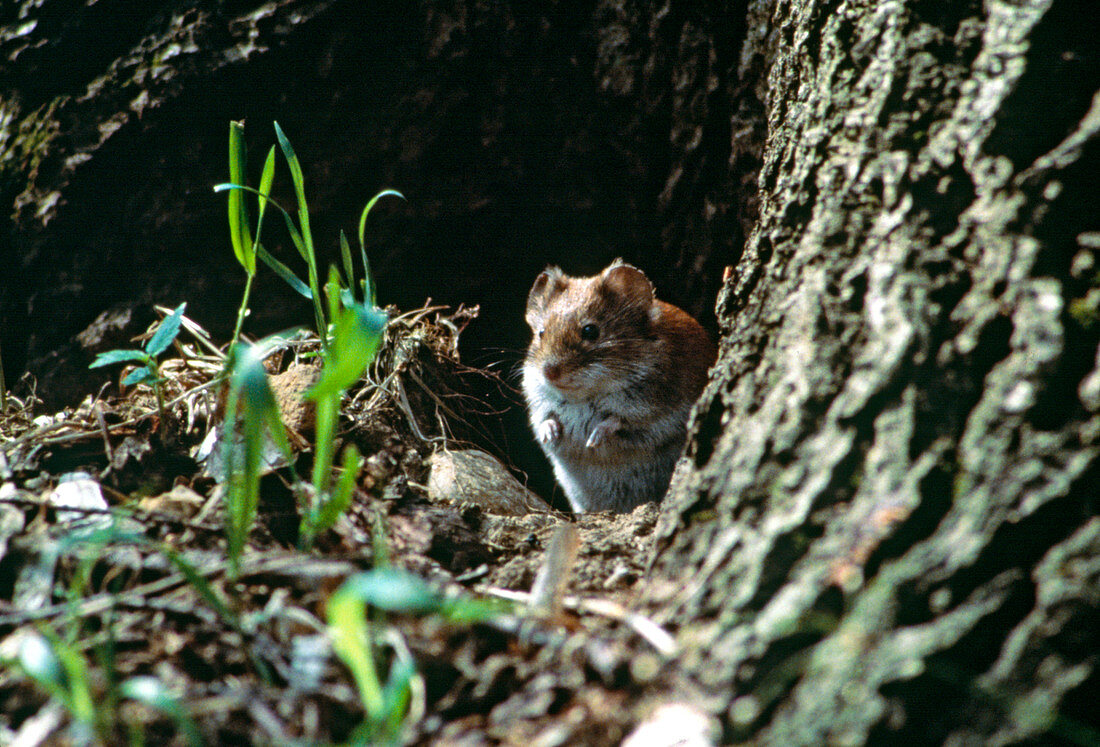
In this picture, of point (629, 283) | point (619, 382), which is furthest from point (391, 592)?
point (629, 283)

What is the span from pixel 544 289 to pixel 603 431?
91 cm

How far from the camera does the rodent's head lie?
399 cm

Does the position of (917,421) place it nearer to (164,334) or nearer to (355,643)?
(355,643)

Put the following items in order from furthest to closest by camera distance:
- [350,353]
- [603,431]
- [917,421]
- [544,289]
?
1. [544,289]
2. [603,431]
3. [350,353]
4. [917,421]

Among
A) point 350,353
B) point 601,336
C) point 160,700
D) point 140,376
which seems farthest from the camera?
point 601,336

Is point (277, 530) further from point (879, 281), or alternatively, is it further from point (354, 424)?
point (879, 281)

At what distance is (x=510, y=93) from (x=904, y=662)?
3425 millimetres

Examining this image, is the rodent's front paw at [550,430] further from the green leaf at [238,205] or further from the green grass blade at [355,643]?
the green grass blade at [355,643]

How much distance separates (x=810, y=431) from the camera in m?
1.58

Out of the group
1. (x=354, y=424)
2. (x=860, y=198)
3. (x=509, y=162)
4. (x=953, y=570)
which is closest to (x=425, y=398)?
(x=354, y=424)

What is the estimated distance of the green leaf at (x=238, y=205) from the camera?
243cm

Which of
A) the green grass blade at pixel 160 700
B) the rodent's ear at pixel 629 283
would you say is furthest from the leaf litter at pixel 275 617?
the rodent's ear at pixel 629 283

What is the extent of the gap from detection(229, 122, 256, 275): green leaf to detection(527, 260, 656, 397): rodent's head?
172 centimetres

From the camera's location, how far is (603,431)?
3.96 m
